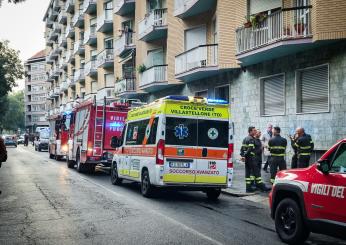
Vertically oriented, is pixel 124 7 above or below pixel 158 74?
above

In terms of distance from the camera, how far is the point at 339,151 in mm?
6184

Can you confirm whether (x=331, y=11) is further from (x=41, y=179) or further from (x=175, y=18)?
(x=175, y=18)

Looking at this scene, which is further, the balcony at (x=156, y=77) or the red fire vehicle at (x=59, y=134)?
the balcony at (x=156, y=77)

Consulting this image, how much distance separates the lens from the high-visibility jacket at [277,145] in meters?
12.4

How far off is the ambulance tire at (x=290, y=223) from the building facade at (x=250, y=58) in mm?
8772

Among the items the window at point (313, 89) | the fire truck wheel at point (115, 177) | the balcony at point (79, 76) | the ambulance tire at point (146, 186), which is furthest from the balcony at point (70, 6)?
the ambulance tire at point (146, 186)

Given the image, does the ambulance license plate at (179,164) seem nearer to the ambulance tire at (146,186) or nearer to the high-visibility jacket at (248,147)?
the ambulance tire at (146,186)

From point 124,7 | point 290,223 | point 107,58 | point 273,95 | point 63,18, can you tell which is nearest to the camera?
point 290,223

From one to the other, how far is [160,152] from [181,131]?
722 mm

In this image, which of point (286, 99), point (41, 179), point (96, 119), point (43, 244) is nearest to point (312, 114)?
point (286, 99)

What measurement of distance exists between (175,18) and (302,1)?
430 inches

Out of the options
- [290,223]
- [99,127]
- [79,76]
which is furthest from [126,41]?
[290,223]

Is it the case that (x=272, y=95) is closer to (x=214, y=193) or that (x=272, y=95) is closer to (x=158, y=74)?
(x=214, y=193)

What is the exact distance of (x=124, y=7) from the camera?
36.6 metres
